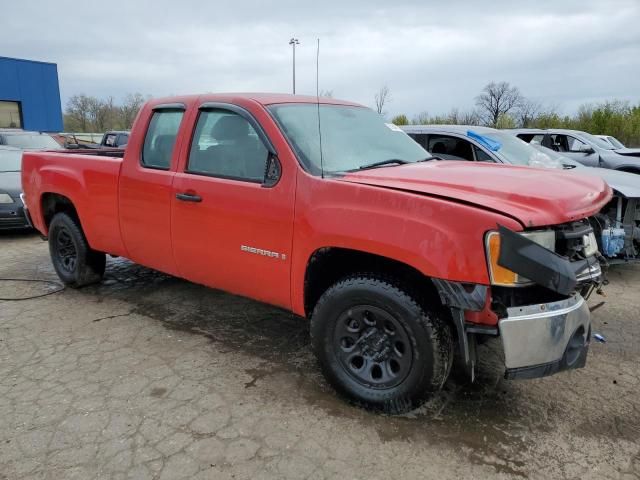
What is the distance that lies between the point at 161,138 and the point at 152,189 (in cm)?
45

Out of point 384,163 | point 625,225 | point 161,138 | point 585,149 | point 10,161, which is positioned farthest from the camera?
point 585,149

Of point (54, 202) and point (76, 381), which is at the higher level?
point (54, 202)

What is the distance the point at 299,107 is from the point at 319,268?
4.09 ft

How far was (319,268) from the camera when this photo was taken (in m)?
3.23

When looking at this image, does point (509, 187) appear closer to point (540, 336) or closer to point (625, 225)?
point (540, 336)

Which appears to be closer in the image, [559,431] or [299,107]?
[559,431]

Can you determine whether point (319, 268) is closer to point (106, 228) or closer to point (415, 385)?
point (415, 385)

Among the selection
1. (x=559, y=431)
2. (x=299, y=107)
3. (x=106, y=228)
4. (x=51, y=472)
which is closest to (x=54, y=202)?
(x=106, y=228)

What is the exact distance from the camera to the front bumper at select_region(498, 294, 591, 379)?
2.50 meters

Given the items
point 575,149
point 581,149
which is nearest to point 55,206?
point 581,149

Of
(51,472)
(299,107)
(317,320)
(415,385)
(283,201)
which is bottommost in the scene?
(51,472)

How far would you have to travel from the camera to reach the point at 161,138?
4.20 meters

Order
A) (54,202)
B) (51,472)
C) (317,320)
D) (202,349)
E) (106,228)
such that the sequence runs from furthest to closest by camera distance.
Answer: (54,202) < (106,228) < (202,349) < (317,320) < (51,472)

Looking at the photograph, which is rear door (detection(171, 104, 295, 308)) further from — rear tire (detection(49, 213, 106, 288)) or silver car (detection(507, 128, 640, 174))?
silver car (detection(507, 128, 640, 174))
